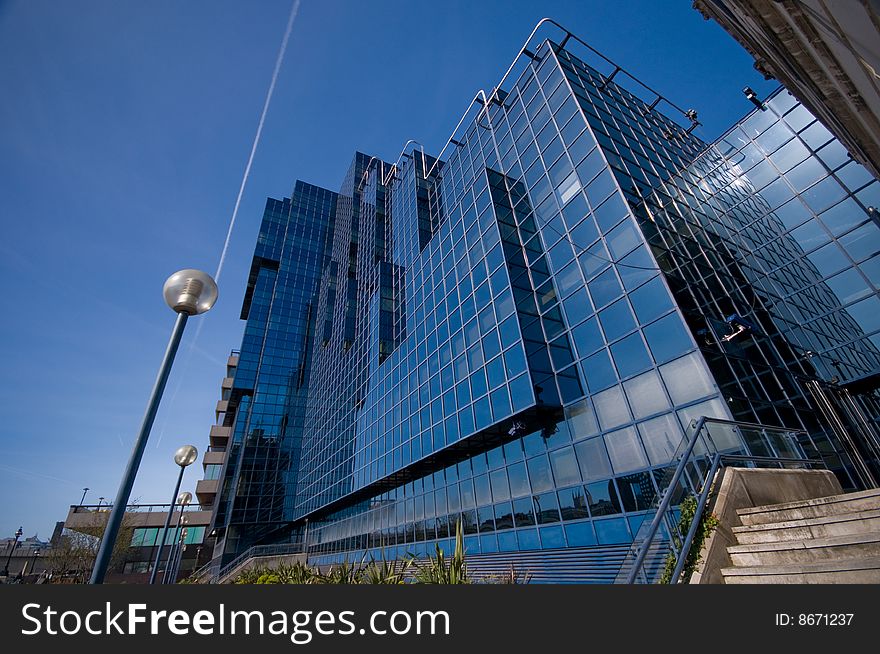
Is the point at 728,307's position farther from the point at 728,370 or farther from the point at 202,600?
the point at 202,600

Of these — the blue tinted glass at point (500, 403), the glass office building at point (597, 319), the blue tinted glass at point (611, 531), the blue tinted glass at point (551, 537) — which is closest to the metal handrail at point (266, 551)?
the glass office building at point (597, 319)

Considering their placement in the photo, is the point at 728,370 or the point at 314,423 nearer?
the point at 728,370

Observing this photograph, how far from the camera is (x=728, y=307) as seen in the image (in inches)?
529

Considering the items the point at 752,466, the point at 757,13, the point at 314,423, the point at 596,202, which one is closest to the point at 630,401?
the point at 752,466

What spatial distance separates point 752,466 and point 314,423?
4141 cm

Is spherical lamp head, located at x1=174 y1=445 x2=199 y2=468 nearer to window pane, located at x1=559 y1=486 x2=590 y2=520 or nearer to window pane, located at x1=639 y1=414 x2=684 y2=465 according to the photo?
window pane, located at x1=559 y1=486 x2=590 y2=520

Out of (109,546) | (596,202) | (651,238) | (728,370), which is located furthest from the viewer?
(596,202)

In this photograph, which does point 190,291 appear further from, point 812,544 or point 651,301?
point 651,301

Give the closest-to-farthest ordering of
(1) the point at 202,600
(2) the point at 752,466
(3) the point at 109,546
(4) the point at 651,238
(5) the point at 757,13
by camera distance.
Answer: (1) the point at 202,600 < (3) the point at 109,546 < (5) the point at 757,13 < (2) the point at 752,466 < (4) the point at 651,238

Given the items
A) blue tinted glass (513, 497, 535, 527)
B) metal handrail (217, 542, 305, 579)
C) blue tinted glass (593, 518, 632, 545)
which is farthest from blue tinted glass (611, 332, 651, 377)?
metal handrail (217, 542, 305, 579)

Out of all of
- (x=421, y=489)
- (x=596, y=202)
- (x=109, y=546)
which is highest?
(x=596, y=202)

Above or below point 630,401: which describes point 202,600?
below

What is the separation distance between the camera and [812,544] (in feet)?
14.9

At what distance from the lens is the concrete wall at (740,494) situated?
5086mm
